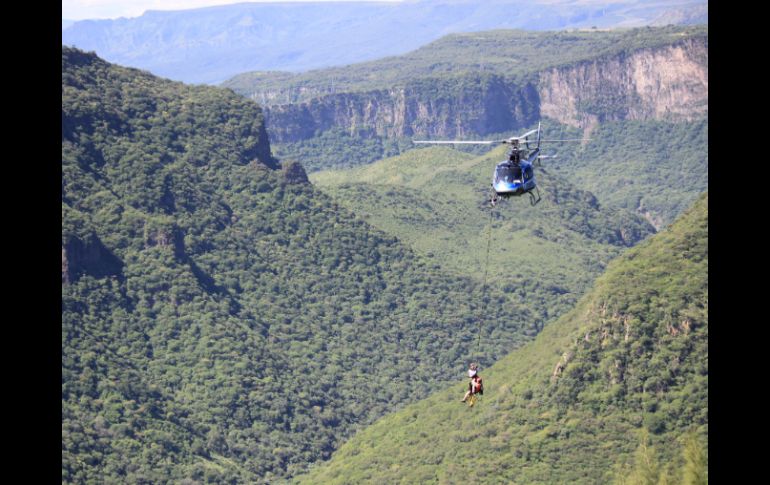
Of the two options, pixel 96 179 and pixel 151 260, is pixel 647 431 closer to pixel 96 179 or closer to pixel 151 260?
pixel 151 260

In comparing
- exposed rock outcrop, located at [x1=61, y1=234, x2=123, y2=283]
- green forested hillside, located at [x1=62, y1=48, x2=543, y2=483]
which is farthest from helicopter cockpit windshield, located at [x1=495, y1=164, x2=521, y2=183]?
exposed rock outcrop, located at [x1=61, y1=234, x2=123, y2=283]

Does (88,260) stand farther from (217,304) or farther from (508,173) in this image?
(508,173)

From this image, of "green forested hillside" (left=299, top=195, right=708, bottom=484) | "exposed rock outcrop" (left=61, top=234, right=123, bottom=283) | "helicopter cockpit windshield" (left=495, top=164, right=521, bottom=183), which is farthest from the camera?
"exposed rock outcrop" (left=61, top=234, right=123, bottom=283)

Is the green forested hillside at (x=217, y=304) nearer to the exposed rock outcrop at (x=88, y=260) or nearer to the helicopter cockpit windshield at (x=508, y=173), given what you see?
the exposed rock outcrop at (x=88, y=260)

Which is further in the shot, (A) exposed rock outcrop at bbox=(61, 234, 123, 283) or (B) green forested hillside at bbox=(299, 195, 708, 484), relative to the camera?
(A) exposed rock outcrop at bbox=(61, 234, 123, 283)

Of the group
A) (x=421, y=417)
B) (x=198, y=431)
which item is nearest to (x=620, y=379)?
(x=421, y=417)

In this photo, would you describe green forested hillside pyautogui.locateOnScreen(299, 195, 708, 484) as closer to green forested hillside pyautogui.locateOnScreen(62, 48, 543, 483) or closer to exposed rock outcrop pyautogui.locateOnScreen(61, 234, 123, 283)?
green forested hillside pyautogui.locateOnScreen(62, 48, 543, 483)

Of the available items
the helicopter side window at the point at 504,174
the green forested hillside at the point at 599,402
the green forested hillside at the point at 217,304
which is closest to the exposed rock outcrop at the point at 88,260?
the green forested hillside at the point at 217,304
